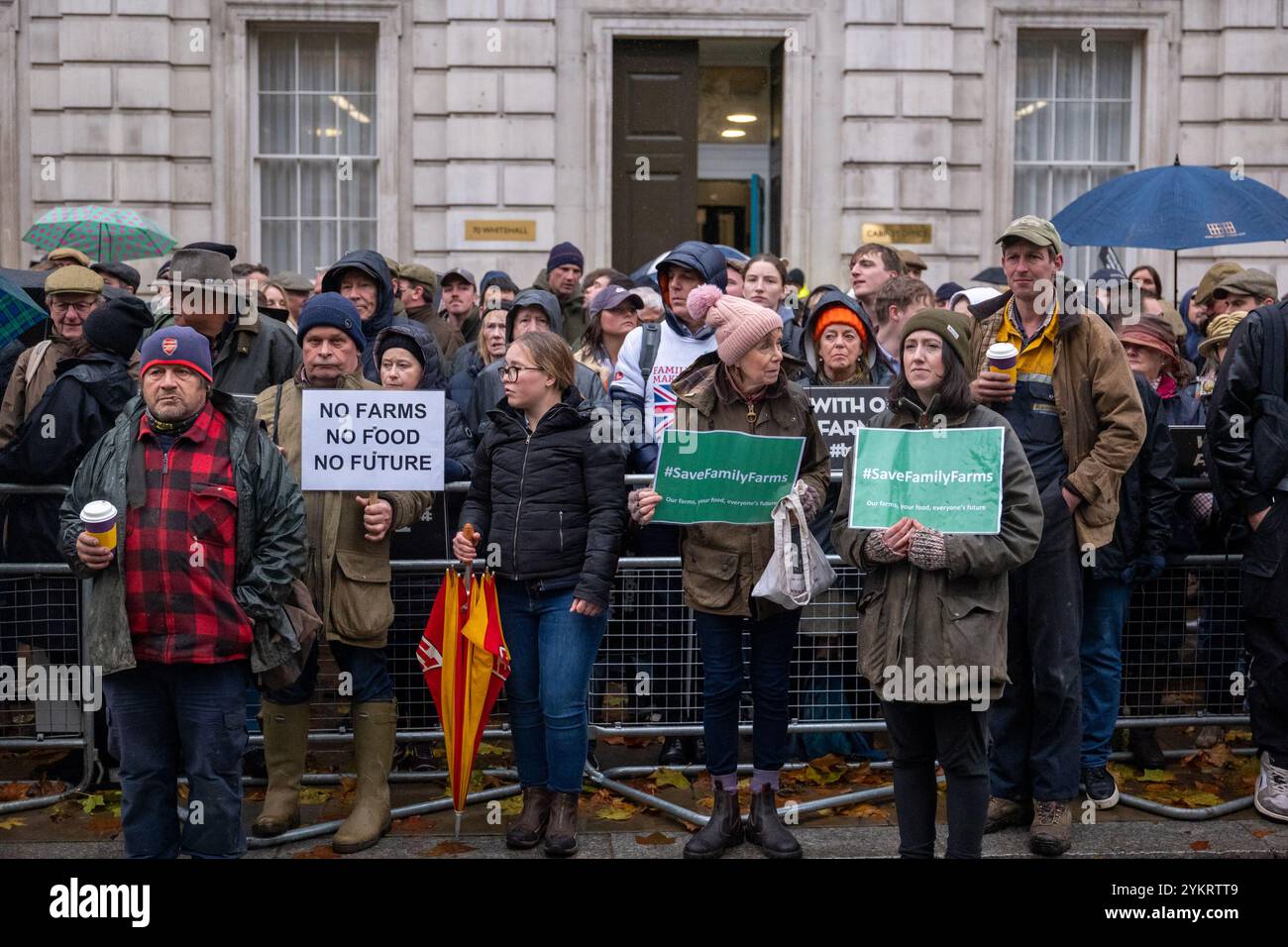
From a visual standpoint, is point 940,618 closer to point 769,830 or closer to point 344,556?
point 769,830

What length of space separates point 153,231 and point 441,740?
622 centimetres

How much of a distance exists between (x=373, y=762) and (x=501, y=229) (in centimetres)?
867

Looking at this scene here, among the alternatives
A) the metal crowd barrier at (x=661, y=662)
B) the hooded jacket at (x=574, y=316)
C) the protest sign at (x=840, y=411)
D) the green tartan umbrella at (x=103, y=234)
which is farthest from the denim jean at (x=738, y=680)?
the green tartan umbrella at (x=103, y=234)

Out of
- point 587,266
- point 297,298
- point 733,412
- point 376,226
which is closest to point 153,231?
point 297,298

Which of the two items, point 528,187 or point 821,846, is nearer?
point 821,846

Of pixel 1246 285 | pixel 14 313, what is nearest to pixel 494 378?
pixel 14 313

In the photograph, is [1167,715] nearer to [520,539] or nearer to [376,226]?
[520,539]

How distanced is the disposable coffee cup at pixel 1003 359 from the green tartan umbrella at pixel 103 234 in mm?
7929

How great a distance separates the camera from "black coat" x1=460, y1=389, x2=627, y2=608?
20.1 ft

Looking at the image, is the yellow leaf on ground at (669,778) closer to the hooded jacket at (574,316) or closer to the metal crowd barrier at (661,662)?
the metal crowd barrier at (661,662)

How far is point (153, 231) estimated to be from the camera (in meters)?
11.7

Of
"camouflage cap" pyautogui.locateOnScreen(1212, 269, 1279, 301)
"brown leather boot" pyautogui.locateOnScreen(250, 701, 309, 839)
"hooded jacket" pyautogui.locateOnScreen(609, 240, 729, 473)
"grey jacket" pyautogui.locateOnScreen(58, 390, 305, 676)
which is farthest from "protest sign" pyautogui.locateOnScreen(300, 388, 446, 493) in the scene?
"camouflage cap" pyautogui.locateOnScreen(1212, 269, 1279, 301)

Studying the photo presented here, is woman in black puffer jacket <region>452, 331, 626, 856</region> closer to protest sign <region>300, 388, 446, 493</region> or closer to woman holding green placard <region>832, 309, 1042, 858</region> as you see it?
protest sign <region>300, 388, 446, 493</region>

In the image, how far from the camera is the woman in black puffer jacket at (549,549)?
6137 millimetres
